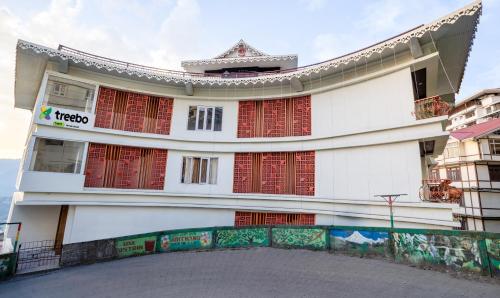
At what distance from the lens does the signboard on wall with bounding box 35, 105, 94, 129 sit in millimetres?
13273

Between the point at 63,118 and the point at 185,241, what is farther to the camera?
the point at 63,118

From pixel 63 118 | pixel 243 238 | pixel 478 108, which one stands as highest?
pixel 478 108

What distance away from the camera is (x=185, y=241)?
12516mm

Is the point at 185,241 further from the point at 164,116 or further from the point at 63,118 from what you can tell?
the point at 63,118

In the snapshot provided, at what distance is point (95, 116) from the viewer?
576 inches

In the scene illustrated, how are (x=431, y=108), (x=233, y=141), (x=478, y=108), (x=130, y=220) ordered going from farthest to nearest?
1. (x=478, y=108)
2. (x=233, y=141)
3. (x=130, y=220)
4. (x=431, y=108)

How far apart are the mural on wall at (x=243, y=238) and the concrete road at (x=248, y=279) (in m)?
0.94

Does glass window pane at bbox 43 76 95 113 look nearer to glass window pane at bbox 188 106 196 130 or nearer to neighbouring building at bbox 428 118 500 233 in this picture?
glass window pane at bbox 188 106 196 130

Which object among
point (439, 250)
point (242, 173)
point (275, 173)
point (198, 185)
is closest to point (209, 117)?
point (242, 173)

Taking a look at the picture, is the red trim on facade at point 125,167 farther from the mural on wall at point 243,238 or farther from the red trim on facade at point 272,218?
the mural on wall at point 243,238

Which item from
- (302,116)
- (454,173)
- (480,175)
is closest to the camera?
(302,116)

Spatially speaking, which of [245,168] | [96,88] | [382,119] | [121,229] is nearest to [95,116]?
[96,88]

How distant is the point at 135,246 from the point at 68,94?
464 inches

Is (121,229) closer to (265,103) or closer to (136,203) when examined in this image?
(136,203)
